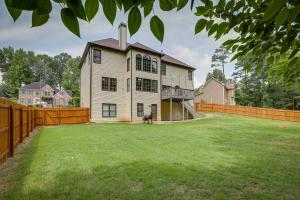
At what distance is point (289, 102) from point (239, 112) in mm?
18252

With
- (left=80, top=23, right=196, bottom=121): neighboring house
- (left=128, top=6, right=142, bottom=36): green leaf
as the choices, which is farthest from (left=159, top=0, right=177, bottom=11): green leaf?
(left=80, top=23, right=196, bottom=121): neighboring house

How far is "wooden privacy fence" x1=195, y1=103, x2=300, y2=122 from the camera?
25253mm

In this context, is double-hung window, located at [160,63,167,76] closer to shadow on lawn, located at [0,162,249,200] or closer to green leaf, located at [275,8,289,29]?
shadow on lawn, located at [0,162,249,200]

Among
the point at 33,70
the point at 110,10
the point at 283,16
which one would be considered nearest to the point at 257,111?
the point at 283,16

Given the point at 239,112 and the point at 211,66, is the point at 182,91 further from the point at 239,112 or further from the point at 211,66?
the point at 211,66

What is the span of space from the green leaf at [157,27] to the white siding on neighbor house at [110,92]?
19.4 m

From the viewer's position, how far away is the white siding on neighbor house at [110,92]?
1981 centimetres

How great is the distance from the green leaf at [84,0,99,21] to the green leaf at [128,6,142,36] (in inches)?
5.8

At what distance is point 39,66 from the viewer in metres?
83.6

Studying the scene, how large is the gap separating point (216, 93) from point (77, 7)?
40.7 m

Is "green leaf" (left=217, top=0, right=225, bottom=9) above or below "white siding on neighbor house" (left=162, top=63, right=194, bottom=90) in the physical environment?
below

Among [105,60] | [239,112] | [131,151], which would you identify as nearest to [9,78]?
[105,60]

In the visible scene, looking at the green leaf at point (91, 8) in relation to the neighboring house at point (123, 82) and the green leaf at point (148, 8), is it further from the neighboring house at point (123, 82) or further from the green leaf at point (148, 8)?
the neighboring house at point (123, 82)

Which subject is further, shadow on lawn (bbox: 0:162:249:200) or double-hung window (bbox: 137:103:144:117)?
double-hung window (bbox: 137:103:144:117)
